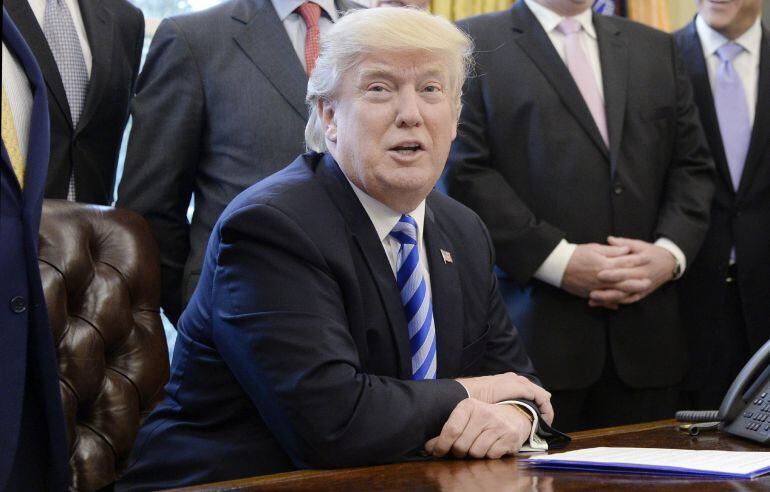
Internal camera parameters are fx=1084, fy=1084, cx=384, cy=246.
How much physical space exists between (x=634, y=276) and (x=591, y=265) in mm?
146

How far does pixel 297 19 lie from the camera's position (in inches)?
125

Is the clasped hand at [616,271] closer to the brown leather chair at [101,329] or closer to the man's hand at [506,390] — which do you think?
the man's hand at [506,390]

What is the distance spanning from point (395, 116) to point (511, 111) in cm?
110

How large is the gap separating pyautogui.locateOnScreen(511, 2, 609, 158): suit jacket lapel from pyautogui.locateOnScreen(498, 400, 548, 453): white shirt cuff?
136 cm

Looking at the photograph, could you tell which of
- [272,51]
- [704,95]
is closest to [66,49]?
[272,51]

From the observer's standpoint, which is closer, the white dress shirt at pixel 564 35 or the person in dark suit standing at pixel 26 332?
the person in dark suit standing at pixel 26 332

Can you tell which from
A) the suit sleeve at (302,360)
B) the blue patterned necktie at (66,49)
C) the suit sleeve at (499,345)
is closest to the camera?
the suit sleeve at (302,360)

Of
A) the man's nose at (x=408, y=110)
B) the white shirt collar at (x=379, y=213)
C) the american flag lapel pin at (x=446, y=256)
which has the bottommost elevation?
the american flag lapel pin at (x=446, y=256)

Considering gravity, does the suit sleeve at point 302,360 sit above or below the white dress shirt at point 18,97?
below

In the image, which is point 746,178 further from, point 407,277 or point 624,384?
point 407,277

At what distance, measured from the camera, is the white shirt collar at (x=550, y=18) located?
134 inches

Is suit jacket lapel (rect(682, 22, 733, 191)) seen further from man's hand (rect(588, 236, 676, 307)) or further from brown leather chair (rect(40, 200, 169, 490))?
brown leather chair (rect(40, 200, 169, 490))

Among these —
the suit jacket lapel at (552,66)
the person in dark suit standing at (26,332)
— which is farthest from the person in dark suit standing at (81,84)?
the suit jacket lapel at (552,66)

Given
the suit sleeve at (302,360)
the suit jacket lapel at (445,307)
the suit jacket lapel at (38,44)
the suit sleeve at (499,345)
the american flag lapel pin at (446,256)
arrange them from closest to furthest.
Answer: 1. the suit sleeve at (302,360)
2. the suit jacket lapel at (445,307)
3. the american flag lapel pin at (446,256)
4. the suit sleeve at (499,345)
5. the suit jacket lapel at (38,44)
